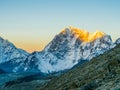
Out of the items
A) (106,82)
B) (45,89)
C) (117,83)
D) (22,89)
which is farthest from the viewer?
(22,89)

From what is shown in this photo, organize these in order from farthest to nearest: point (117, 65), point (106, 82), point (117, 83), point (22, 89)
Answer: point (22, 89) < point (117, 65) < point (106, 82) < point (117, 83)

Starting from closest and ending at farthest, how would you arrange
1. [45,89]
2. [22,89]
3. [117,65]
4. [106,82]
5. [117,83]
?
[117,83]
[106,82]
[117,65]
[45,89]
[22,89]

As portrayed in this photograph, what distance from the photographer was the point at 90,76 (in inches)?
1241

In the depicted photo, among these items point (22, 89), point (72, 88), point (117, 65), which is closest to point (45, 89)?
point (72, 88)

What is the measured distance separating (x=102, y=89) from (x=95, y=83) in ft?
8.15

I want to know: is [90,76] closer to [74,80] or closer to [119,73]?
[74,80]

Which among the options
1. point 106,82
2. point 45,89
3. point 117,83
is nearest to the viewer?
Result: point 117,83

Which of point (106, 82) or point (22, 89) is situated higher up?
point (22, 89)

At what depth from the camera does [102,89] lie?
25.3 meters

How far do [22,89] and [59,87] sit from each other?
151617 mm

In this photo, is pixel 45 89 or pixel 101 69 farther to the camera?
pixel 45 89

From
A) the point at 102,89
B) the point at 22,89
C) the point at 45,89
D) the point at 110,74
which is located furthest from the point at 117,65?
the point at 22,89

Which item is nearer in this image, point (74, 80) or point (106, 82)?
point (106, 82)

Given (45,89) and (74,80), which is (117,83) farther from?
(45,89)
